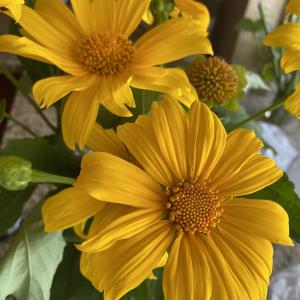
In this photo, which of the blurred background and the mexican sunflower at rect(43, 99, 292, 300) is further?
the blurred background

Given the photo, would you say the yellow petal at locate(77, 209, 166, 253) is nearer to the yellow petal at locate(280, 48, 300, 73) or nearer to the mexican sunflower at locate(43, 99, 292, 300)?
the mexican sunflower at locate(43, 99, 292, 300)

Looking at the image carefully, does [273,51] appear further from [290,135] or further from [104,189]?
[104,189]

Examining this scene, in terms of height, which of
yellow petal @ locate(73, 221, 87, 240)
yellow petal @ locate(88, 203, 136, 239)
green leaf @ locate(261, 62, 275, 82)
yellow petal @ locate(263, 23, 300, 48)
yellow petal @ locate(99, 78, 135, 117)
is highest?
yellow petal @ locate(263, 23, 300, 48)

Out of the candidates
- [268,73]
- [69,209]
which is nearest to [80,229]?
[69,209]

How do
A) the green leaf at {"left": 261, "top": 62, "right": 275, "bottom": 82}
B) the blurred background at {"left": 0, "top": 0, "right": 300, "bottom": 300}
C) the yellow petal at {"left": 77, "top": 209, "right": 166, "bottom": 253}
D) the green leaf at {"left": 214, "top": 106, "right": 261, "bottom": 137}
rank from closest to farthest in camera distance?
the yellow petal at {"left": 77, "top": 209, "right": 166, "bottom": 253} → the green leaf at {"left": 214, "top": 106, "right": 261, "bottom": 137} → the blurred background at {"left": 0, "top": 0, "right": 300, "bottom": 300} → the green leaf at {"left": 261, "top": 62, "right": 275, "bottom": 82}

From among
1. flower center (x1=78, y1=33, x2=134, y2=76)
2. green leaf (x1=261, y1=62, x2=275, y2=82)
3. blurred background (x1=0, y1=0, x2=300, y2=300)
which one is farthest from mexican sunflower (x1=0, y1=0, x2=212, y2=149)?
green leaf (x1=261, y1=62, x2=275, y2=82)

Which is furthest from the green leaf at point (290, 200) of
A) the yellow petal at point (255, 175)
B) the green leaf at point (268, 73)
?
the green leaf at point (268, 73)

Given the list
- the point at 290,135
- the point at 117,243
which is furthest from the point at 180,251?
the point at 290,135

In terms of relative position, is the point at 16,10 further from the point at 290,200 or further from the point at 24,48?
the point at 290,200
